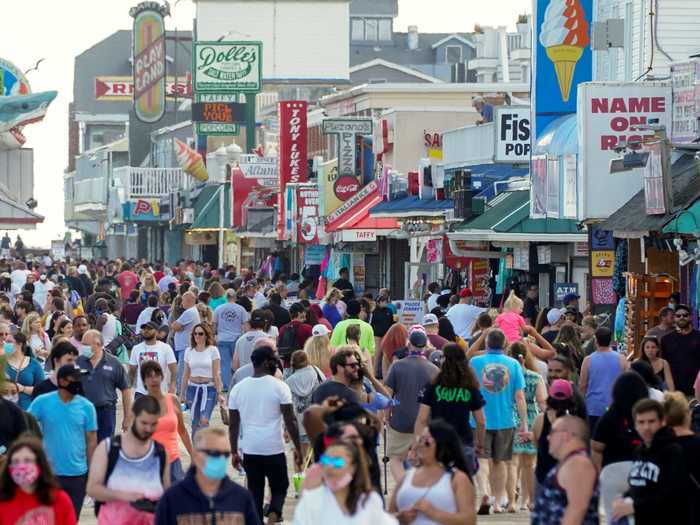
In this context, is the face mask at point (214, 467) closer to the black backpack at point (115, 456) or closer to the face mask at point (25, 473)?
the face mask at point (25, 473)

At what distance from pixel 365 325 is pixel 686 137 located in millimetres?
5041

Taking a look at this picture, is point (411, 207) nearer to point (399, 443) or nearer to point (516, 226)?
point (516, 226)

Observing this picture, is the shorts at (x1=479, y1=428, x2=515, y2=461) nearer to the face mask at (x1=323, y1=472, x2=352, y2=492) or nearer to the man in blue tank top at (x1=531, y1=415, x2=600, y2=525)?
the man in blue tank top at (x1=531, y1=415, x2=600, y2=525)

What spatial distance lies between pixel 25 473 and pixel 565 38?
66.0 ft

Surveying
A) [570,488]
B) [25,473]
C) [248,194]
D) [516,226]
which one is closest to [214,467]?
[25,473]

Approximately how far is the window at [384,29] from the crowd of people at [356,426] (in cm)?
9336

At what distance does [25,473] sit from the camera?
361 inches

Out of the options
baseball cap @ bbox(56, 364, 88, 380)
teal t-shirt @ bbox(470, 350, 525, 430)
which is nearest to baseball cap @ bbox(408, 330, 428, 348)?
teal t-shirt @ bbox(470, 350, 525, 430)

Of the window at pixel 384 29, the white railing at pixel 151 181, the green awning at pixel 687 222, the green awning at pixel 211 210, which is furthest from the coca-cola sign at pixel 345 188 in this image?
the window at pixel 384 29

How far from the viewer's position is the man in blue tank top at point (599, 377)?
14922mm

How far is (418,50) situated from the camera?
11150 centimetres

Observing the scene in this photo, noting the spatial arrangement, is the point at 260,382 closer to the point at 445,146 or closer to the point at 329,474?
the point at 329,474

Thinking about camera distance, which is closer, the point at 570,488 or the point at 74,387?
the point at 570,488

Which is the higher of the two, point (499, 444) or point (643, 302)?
point (643, 302)
